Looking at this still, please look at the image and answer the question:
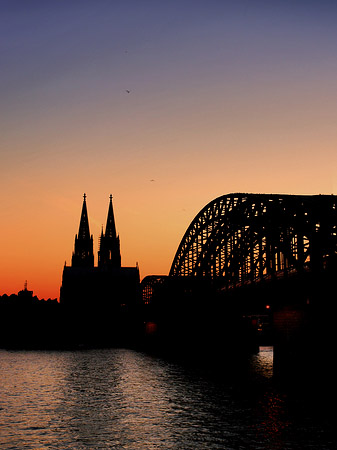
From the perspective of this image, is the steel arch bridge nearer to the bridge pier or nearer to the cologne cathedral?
the bridge pier

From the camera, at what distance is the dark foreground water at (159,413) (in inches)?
1008

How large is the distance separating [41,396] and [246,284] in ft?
78.4

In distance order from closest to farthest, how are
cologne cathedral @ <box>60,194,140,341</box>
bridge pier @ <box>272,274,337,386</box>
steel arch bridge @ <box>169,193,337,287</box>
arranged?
1. bridge pier @ <box>272,274,337,386</box>
2. steel arch bridge @ <box>169,193,337,287</box>
3. cologne cathedral @ <box>60,194,140,341</box>

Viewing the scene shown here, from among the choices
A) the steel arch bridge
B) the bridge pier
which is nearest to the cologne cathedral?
the steel arch bridge

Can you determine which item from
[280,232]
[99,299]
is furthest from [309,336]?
[99,299]

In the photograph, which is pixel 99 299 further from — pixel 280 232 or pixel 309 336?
pixel 309 336

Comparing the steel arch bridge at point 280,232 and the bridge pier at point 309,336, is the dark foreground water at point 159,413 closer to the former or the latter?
the bridge pier at point 309,336

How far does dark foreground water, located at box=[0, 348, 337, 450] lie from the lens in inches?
1008

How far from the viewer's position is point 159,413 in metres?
32.7

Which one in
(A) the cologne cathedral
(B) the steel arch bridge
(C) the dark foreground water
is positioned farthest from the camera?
(A) the cologne cathedral

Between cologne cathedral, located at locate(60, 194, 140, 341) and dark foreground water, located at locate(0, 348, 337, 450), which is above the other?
cologne cathedral, located at locate(60, 194, 140, 341)

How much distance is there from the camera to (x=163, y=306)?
94688 mm

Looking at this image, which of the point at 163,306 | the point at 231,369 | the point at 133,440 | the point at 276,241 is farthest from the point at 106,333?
the point at 133,440

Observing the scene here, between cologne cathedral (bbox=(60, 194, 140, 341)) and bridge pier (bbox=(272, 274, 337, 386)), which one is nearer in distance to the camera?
bridge pier (bbox=(272, 274, 337, 386))
